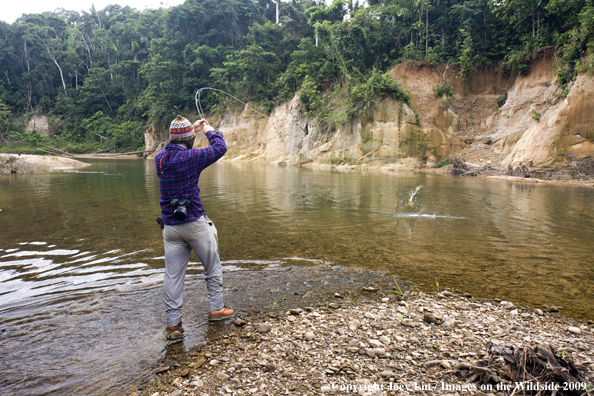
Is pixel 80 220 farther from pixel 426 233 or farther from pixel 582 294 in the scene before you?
pixel 582 294

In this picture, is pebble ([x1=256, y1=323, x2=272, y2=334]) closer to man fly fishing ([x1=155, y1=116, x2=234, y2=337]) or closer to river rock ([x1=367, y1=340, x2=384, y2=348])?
man fly fishing ([x1=155, y1=116, x2=234, y2=337])

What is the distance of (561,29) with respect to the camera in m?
26.8

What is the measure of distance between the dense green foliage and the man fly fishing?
84.4 feet

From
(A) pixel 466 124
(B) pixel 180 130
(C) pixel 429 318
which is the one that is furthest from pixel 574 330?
(A) pixel 466 124

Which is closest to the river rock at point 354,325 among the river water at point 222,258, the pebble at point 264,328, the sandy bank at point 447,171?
the pebble at point 264,328

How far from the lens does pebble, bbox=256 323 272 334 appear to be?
3498 millimetres

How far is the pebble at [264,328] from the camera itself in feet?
11.5

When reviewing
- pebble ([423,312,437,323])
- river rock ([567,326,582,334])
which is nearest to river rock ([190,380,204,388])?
pebble ([423,312,437,323])

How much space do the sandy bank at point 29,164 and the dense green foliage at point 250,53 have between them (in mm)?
2010

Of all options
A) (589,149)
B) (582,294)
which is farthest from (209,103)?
(582,294)

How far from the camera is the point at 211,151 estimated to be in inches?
149

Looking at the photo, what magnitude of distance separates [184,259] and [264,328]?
3.90ft

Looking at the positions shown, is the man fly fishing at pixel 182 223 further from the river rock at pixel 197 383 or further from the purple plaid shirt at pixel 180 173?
the river rock at pixel 197 383

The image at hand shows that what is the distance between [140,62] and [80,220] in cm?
6356
